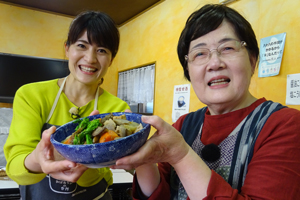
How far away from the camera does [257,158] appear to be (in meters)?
0.73

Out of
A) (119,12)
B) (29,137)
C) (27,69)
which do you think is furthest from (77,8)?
(29,137)

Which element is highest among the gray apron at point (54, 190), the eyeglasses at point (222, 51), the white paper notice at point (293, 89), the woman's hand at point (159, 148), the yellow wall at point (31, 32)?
the yellow wall at point (31, 32)

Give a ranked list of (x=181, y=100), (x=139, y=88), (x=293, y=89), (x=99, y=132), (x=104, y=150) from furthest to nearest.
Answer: (x=139, y=88), (x=181, y=100), (x=293, y=89), (x=99, y=132), (x=104, y=150)

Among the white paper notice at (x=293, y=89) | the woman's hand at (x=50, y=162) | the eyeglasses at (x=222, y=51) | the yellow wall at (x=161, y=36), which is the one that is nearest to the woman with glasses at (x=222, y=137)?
the eyeglasses at (x=222, y=51)

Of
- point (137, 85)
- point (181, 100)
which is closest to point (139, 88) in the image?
point (137, 85)

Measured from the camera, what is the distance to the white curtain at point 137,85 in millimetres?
3689

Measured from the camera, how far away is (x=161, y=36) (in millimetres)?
3461

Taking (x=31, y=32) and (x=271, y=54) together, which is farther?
(x=31, y=32)

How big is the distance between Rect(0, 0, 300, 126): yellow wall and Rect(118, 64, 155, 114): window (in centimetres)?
14

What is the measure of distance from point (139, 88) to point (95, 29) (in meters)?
2.75

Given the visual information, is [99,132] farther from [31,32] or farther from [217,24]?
[31,32]

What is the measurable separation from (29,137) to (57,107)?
24 centimetres

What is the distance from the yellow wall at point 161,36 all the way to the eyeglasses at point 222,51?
3.74 feet

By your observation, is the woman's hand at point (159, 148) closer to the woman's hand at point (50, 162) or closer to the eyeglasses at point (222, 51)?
the woman's hand at point (50, 162)
